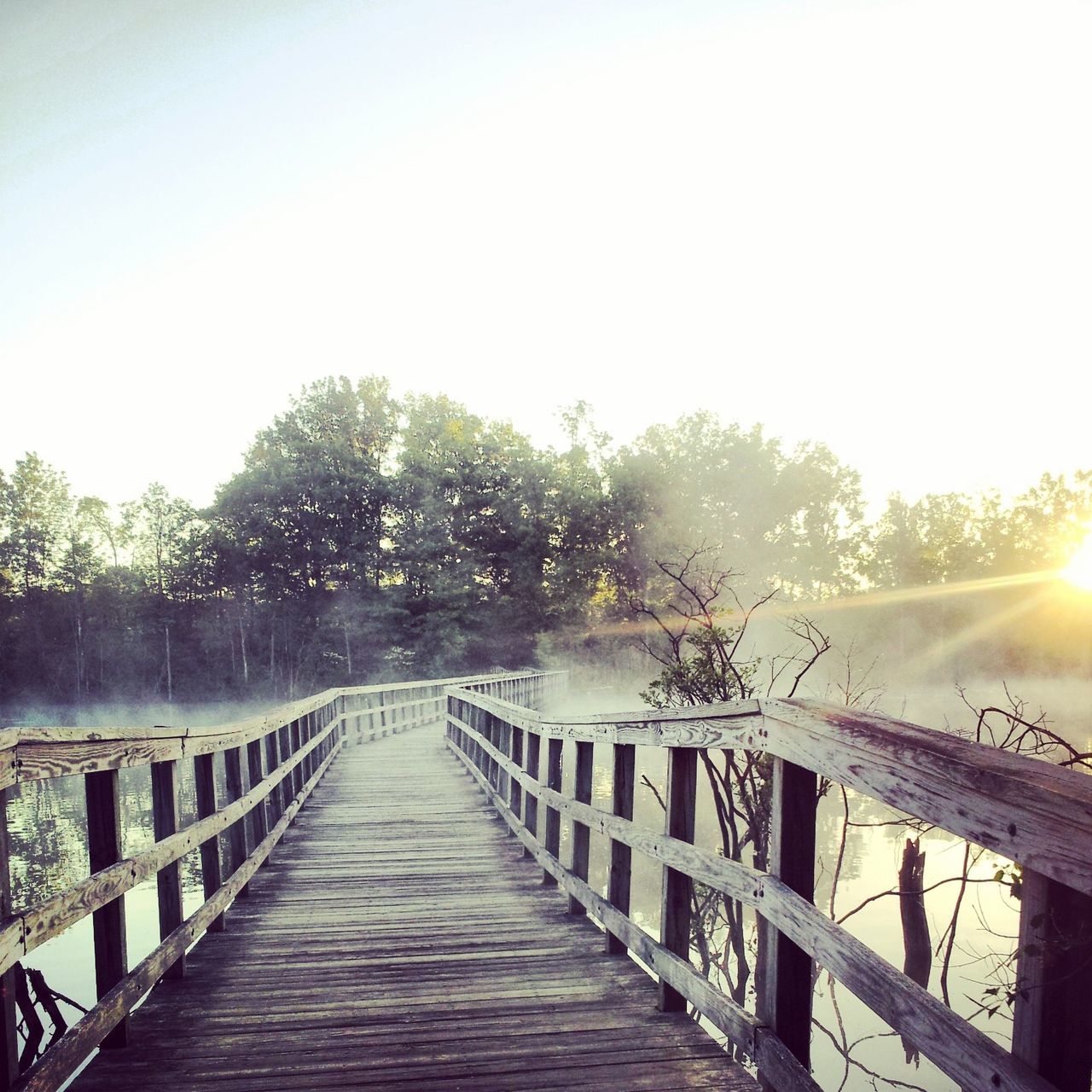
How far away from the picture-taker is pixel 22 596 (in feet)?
128

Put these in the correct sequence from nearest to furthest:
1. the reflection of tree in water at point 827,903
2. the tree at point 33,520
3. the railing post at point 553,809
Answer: the railing post at point 553,809 < the reflection of tree in water at point 827,903 < the tree at point 33,520

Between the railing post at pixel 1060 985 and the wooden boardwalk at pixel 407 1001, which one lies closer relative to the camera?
the railing post at pixel 1060 985

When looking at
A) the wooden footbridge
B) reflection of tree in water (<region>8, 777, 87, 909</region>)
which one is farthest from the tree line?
the wooden footbridge

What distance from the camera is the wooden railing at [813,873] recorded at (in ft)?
3.95

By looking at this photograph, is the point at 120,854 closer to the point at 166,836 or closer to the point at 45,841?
the point at 166,836

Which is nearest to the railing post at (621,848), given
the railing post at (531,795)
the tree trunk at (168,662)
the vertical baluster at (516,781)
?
the railing post at (531,795)

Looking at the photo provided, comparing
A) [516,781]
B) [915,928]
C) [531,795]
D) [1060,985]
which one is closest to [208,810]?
[531,795]

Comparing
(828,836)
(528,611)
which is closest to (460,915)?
(828,836)

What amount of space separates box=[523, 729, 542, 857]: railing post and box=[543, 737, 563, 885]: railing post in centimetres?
45

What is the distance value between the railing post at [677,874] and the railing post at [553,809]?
1887 millimetres

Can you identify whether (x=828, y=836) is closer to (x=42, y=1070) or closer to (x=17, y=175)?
(x=42, y=1070)

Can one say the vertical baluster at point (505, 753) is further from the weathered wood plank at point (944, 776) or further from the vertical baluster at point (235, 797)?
the weathered wood plank at point (944, 776)

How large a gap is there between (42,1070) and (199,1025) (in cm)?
99

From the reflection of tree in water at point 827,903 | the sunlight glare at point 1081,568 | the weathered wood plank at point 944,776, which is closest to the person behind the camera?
the weathered wood plank at point 944,776
